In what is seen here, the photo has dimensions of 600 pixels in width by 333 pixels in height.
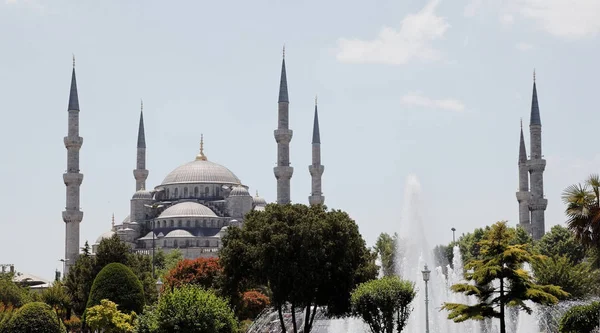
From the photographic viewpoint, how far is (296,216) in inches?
1473

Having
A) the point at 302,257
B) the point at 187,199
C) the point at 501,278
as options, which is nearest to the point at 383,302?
the point at 302,257

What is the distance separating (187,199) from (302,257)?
84.0 m

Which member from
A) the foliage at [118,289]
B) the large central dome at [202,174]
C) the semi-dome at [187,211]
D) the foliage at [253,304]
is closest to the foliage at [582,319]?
the foliage at [118,289]

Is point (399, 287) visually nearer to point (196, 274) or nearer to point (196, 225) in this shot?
point (196, 274)

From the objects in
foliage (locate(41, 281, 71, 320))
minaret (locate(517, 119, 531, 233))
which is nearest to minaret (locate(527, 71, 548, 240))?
minaret (locate(517, 119, 531, 233))

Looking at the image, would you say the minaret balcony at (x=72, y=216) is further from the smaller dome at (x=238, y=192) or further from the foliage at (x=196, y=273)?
the foliage at (x=196, y=273)

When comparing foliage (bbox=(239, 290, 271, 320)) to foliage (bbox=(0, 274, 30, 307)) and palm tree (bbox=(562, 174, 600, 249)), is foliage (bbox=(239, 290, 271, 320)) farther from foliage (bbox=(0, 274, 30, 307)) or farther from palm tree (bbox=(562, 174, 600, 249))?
palm tree (bbox=(562, 174, 600, 249))

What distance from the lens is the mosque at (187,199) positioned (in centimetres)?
8925

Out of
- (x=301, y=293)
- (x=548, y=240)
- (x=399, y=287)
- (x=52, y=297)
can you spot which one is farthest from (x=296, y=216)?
(x=548, y=240)

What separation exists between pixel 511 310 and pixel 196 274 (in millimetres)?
20844

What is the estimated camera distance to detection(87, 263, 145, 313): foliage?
39969 mm

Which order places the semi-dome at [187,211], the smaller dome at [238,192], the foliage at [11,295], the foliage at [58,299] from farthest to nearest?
the semi-dome at [187,211], the smaller dome at [238,192], the foliage at [11,295], the foliage at [58,299]

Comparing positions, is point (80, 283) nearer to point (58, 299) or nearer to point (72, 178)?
point (58, 299)

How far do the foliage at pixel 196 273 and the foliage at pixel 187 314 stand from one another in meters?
24.1
